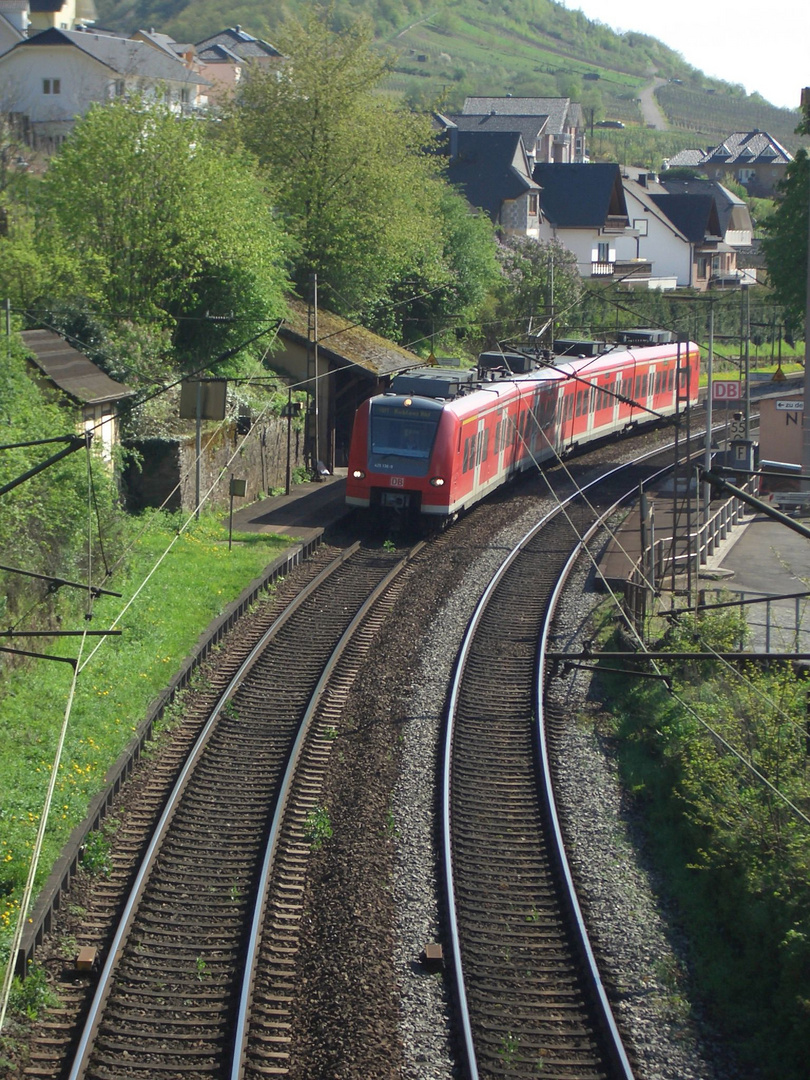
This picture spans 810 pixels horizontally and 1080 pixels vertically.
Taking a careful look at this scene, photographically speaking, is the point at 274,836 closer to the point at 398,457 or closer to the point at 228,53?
the point at 398,457

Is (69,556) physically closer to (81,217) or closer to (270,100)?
(81,217)

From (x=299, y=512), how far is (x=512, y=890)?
47.4 feet

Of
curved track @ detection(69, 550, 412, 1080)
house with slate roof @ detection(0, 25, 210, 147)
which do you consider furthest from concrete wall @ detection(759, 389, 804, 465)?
house with slate roof @ detection(0, 25, 210, 147)

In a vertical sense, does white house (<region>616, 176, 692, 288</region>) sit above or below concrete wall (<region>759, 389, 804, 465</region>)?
above

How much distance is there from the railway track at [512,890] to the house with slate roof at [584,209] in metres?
47.3

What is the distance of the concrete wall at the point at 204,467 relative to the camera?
73.5 feet

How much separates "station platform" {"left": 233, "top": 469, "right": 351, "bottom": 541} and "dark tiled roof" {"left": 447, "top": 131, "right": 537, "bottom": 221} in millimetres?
33951

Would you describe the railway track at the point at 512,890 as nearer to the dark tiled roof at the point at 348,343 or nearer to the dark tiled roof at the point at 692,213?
the dark tiled roof at the point at 348,343

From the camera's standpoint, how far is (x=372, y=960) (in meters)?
9.17

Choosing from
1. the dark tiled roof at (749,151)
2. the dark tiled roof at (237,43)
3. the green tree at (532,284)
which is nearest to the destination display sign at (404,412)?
the green tree at (532,284)

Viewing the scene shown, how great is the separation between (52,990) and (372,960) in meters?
2.43

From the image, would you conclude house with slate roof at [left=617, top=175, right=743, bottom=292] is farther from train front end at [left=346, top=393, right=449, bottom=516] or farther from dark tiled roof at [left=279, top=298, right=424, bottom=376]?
train front end at [left=346, top=393, right=449, bottom=516]

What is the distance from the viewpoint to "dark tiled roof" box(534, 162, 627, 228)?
60188 mm

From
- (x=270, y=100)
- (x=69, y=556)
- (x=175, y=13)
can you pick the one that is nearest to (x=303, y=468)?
(x=69, y=556)
